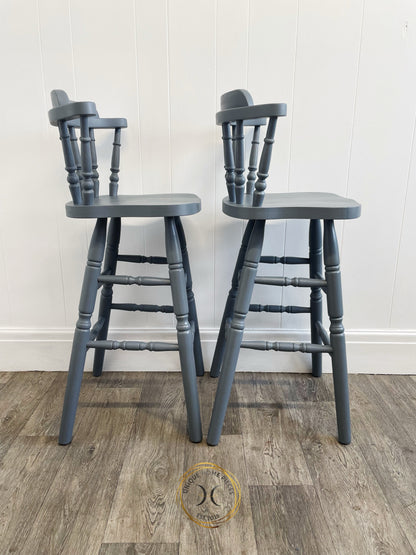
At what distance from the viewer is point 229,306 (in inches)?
52.4

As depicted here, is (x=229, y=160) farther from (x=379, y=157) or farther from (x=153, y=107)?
(x=379, y=157)

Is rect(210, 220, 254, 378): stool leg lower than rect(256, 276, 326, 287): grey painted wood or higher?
lower

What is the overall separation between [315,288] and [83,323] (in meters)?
0.72

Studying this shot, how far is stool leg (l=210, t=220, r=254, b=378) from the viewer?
1.28 m

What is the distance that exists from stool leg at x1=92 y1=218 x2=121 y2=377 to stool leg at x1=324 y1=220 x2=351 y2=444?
2.14 ft

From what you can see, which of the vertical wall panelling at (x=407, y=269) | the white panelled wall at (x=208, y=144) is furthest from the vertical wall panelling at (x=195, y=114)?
the vertical wall panelling at (x=407, y=269)

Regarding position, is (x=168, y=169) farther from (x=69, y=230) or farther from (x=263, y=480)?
(x=263, y=480)

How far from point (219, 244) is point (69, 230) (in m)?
0.53

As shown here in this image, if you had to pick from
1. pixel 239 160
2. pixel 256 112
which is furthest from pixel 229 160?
pixel 256 112

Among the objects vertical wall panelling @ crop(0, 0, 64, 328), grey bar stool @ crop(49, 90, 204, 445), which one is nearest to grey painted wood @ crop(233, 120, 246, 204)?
grey bar stool @ crop(49, 90, 204, 445)

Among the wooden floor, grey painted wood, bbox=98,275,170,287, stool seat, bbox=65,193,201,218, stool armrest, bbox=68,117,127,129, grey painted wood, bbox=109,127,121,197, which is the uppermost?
stool armrest, bbox=68,117,127,129

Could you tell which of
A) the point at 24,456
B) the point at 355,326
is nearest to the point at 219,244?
the point at 355,326

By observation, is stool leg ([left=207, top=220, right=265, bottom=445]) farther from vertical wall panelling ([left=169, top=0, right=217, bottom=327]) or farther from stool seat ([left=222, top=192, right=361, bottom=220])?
vertical wall panelling ([left=169, top=0, right=217, bottom=327])

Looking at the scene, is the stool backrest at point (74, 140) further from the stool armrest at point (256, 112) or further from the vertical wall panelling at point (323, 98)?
the vertical wall panelling at point (323, 98)
